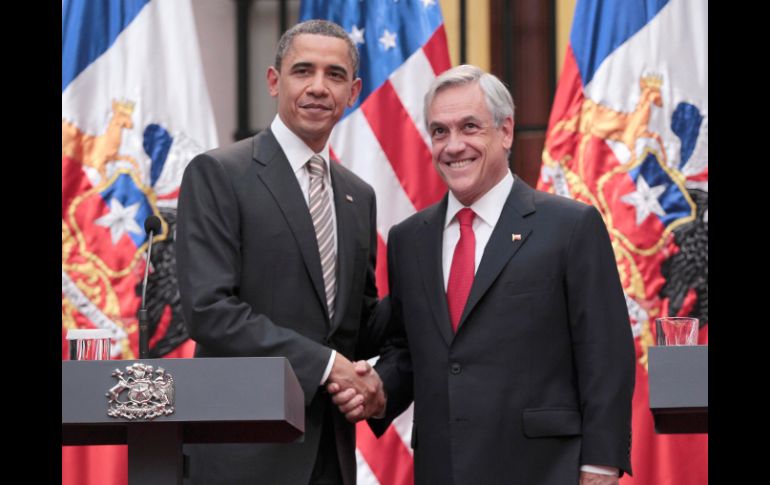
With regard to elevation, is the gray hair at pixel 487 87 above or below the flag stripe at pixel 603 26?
below

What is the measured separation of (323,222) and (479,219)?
0.44 meters

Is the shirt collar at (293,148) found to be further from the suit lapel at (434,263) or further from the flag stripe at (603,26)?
the flag stripe at (603,26)

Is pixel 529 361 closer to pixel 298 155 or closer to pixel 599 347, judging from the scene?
pixel 599 347

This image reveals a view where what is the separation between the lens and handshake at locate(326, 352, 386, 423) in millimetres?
2727

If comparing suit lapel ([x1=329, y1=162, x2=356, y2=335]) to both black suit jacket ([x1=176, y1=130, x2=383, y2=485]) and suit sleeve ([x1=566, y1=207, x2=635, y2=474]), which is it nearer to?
black suit jacket ([x1=176, y1=130, x2=383, y2=485])

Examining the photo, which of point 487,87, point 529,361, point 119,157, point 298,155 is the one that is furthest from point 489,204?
point 119,157

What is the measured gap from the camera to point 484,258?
2.78 meters

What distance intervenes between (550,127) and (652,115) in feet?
1.47

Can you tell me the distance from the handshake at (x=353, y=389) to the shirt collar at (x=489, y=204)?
49cm

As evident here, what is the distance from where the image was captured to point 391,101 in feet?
15.9

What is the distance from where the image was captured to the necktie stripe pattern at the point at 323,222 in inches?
114

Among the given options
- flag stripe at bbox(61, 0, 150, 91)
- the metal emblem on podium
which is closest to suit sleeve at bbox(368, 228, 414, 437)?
the metal emblem on podium

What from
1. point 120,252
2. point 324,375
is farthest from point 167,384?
point 120,252

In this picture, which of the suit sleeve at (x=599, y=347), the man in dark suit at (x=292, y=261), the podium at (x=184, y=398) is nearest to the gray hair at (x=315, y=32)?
the man in dark suit at (x=292, y=261)
